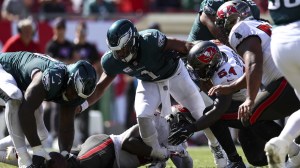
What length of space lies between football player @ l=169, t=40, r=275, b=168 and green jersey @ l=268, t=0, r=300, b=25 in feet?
3.62

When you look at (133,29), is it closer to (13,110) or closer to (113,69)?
(113,69)

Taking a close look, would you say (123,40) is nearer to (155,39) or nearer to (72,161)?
(155,39)

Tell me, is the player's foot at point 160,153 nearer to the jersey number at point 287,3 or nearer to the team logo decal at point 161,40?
the team logo decal at point 161,40

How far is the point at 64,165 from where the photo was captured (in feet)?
20.6

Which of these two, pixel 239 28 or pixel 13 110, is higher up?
pixel 239 28

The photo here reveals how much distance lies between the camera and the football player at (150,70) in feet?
22.5

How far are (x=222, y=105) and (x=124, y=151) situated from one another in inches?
33.6

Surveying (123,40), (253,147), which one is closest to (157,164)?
(253,147)

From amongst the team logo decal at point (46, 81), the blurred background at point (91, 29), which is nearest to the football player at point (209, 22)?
the team logo decal at point (46, 81)

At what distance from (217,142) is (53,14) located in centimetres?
717

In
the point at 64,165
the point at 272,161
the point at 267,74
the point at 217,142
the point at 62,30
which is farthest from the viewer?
the point at 62,30

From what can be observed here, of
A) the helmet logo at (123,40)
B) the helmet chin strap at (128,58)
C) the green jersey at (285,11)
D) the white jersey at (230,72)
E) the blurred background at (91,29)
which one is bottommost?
the blurred background at (91,29)

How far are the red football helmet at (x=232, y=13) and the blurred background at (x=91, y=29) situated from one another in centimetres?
→ 517

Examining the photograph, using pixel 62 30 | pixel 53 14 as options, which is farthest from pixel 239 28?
pixel 53 14
